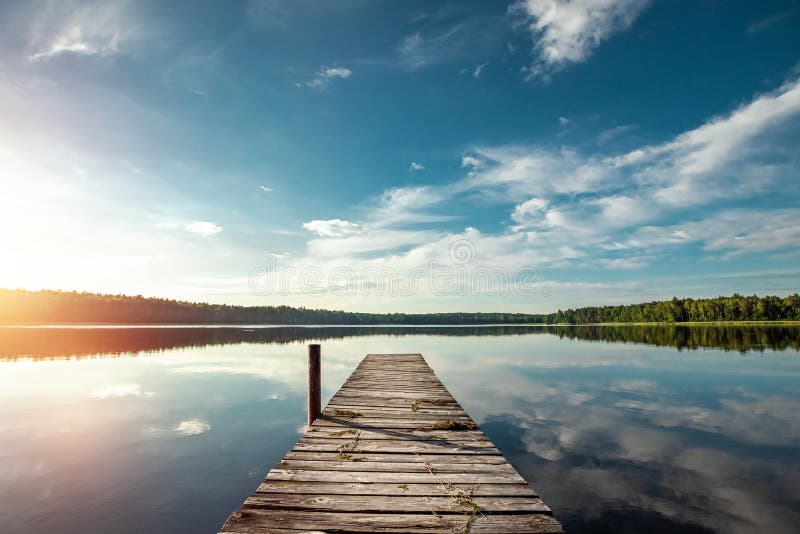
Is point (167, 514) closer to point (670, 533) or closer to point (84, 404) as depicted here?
point (670, 533)

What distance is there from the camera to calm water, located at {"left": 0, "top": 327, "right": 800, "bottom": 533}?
25.9 feet

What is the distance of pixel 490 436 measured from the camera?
12570 mm

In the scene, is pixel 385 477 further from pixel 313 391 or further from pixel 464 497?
pixel 313 391

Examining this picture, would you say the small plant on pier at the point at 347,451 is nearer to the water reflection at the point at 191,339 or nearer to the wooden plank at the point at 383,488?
the wooden plank at the point at 383,488

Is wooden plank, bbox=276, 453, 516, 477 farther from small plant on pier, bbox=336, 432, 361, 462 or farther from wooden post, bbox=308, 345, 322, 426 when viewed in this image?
wooden post, bbox=308, 345, 322, 426

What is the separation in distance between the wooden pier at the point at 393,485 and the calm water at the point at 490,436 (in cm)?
251

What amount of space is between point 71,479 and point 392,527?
933 centimetres

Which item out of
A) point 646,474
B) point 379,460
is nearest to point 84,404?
point 379,460

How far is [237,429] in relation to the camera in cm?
1340

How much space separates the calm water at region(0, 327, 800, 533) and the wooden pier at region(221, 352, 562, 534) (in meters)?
2.51

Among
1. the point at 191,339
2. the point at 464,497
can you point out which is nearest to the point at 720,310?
the point at 191,339

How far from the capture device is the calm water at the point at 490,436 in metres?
7.89

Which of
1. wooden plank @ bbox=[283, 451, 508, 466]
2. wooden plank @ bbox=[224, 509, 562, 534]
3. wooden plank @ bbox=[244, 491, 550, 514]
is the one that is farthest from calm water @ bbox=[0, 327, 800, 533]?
wooden plank @ bbox=[224, 509, 562, 534]

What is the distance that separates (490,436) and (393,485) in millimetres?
7922
